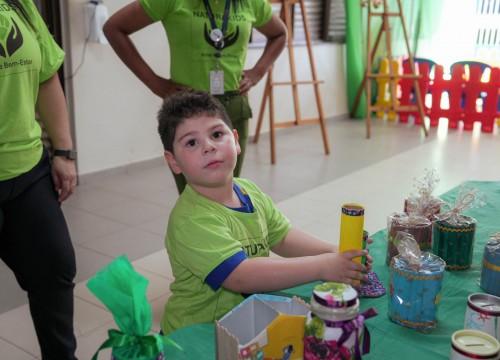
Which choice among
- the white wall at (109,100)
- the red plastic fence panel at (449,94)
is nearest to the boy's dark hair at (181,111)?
the white wall at (109,100)

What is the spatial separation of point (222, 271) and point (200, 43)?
1240 mm

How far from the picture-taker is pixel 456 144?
210 inches

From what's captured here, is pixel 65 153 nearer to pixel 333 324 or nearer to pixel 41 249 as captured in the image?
pixel 41 249

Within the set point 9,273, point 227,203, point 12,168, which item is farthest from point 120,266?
point 9,273

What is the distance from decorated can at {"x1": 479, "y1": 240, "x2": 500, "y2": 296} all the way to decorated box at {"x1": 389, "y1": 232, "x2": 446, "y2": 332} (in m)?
0.18

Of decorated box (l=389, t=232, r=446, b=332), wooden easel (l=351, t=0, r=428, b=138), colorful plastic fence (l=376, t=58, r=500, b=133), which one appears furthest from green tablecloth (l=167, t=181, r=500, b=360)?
colorful plastic fence (l=376, t=58, r=500, b=133)

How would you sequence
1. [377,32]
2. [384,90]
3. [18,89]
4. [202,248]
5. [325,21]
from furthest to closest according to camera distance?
[384,90] → [377,32] → [325,21] → [18,89] → [202,248]

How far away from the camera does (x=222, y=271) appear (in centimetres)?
113

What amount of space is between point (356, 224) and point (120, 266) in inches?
18.1

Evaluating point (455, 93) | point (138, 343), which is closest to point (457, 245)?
point (138, 343)

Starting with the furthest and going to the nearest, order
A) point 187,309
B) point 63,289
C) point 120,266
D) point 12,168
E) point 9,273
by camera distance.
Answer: point 9,273 < point 63,289 < point 12,168 < point 187,309 < point 120,266

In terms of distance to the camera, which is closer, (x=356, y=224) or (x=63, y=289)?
(x=356, y=224)

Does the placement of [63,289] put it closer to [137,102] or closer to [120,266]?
[120,266]

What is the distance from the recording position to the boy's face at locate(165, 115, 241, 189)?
1196mm
